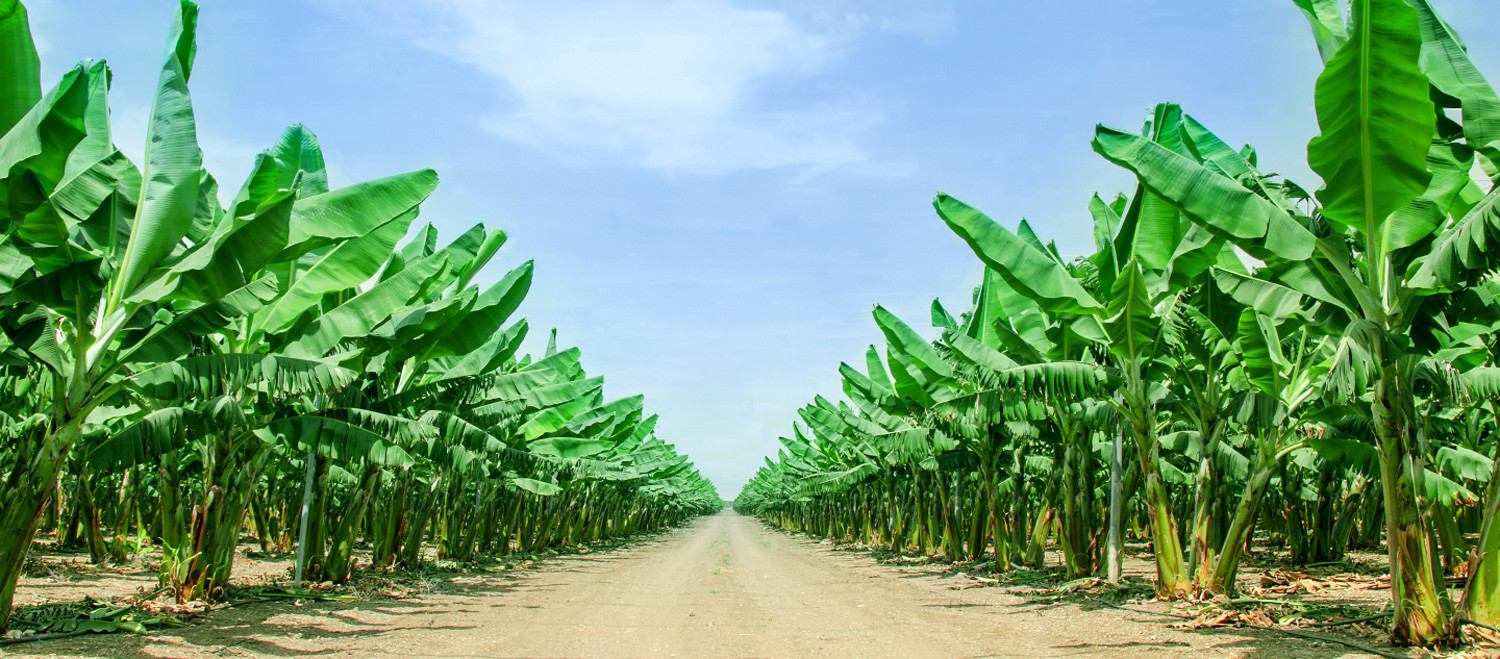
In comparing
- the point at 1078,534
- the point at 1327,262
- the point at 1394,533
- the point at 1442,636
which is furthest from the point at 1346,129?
the point at 1078,534

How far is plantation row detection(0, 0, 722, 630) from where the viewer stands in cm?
709

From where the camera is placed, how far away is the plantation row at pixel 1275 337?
641 cm

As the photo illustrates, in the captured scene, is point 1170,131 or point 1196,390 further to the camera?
point 1196,390

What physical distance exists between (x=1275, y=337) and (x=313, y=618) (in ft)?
37.2

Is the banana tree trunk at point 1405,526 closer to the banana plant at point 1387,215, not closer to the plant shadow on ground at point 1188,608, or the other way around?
the banana plant at point 1387,215

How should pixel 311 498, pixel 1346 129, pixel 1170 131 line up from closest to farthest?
pixel 1346 129 → pixel 1170 131 → pixel 311 498

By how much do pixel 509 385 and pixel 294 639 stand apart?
597 cm

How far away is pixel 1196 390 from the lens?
1101 cm

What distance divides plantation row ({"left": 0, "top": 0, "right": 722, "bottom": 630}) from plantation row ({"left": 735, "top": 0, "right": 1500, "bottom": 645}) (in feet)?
21.2

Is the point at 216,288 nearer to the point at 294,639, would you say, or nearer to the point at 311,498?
the point at 294,639

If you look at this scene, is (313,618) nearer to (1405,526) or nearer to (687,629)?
(687,629)

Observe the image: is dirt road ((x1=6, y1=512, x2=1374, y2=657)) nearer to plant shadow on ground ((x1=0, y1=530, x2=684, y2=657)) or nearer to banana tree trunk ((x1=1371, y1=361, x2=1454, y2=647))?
plant shadow on ground ((x1=0, y1=530, x2=684, y2=657))

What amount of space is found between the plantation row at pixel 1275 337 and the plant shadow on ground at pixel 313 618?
24.1 ft

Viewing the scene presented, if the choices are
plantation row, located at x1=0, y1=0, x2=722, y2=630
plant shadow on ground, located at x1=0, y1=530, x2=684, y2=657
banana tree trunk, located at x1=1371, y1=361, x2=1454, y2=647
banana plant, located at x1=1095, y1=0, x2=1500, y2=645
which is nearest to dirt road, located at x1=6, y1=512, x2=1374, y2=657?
plant shadow on ground, located at x1=0, y1=530, x2=684, y2=657
